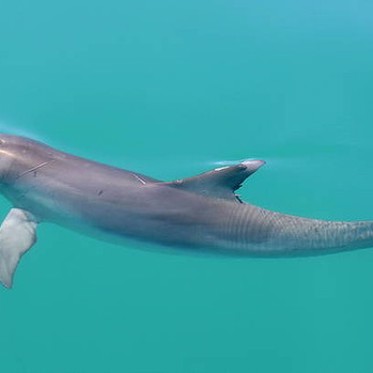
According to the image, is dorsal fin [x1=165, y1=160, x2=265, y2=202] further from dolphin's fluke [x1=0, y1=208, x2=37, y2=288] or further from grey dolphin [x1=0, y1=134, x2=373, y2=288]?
dolphin's fluke [x1=0, y1=208, x2=37, y2=288]

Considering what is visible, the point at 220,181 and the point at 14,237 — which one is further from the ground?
the point at 220,181

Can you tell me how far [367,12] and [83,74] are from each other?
3184mm

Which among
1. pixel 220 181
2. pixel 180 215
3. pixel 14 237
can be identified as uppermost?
pixel 220 181

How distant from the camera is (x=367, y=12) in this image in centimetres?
852

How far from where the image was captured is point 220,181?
216 inches

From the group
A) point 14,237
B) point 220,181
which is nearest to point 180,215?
point 220,181

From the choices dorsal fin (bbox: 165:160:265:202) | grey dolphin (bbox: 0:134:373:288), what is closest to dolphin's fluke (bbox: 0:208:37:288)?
grey dolphin (bbox: 0:134:373:288)

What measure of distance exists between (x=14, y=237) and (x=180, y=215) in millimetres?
1342

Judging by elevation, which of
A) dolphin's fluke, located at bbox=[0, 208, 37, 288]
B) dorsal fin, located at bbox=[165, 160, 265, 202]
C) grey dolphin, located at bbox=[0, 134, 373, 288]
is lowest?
dolphin's fluke, located at bbox=[0, 208, 37, 288]

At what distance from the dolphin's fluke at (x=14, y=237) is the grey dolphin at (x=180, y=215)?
19 mm

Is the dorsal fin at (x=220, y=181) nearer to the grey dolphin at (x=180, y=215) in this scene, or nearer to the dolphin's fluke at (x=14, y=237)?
the grey dolphin at (x=180, y=215)

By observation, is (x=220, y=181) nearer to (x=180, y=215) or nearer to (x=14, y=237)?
(x=180, y=215)

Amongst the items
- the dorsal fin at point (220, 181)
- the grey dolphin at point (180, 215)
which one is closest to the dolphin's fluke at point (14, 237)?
the grey dolphin at point (180, 215)

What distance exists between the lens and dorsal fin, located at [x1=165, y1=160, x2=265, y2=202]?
5.44m
